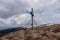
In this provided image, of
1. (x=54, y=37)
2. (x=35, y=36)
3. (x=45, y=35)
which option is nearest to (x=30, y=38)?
(x=35, y=36)

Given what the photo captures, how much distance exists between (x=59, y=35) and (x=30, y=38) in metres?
21.3

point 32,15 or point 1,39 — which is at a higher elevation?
point 32,15

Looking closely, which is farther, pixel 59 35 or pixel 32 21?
pixel 32 21

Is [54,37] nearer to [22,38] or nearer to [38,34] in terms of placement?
[38,34]

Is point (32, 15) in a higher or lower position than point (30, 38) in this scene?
higher

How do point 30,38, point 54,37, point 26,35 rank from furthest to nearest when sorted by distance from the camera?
point 26,35, point 30,38, point 54,37

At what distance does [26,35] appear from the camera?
4355 inches

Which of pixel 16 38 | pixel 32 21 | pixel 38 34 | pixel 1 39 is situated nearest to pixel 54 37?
pixel 38 34

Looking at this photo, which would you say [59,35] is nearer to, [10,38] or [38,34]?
[38,34]

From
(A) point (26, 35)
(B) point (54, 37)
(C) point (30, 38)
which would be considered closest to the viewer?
(B) point (54, 37)

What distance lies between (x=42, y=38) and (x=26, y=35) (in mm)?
15157

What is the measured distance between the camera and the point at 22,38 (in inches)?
4222

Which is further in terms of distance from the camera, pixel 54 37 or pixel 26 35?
pixel 26 35

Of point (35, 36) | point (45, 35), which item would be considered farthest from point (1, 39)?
point (45, 35)
